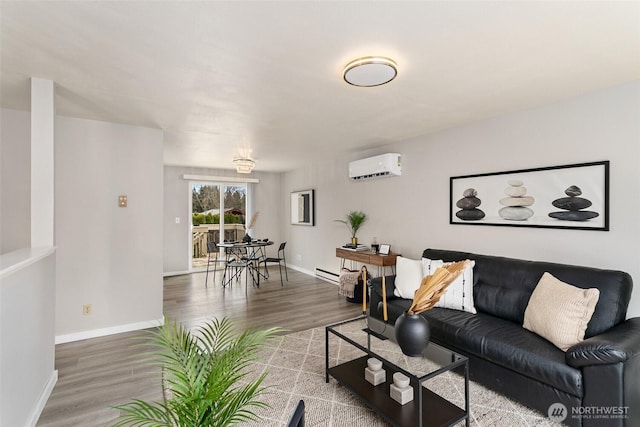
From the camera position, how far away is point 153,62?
2.10m

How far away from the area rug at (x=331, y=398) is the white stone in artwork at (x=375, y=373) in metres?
0.13

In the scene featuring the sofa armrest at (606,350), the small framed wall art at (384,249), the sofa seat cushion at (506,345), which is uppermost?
the small framed wall art at (384,249)

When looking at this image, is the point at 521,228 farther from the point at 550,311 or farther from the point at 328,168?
the point at 328,168

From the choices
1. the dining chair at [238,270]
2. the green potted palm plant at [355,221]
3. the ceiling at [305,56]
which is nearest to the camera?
the ceiling at [305,56]

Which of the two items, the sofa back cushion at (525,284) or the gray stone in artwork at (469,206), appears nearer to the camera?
the sofa back cushion at (525,284)

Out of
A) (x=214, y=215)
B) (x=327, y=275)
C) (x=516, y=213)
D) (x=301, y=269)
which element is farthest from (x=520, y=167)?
(x=214, y=215)

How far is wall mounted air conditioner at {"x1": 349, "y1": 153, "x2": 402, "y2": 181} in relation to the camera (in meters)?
4.37

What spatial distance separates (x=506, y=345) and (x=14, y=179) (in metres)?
4.58

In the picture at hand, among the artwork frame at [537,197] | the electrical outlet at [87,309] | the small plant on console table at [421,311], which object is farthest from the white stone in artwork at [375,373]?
the electrical outlet at [87,309]

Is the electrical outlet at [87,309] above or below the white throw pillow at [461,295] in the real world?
below

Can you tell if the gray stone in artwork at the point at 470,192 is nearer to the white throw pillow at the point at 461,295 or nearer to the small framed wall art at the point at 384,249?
the white throw pillow at the point at 461,295

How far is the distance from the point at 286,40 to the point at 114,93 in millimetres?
1760

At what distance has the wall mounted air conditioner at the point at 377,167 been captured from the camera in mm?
4371

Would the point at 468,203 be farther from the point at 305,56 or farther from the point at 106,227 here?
the point at 106,227
